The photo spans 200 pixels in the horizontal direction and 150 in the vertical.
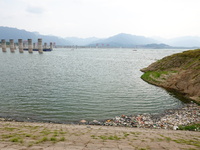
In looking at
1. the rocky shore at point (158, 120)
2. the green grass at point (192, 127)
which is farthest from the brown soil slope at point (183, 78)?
the green grass at point (192, 127)

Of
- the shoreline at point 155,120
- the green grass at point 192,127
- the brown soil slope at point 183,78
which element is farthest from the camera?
the brown soil slope at point 183,78

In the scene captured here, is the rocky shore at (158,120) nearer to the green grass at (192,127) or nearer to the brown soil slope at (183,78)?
the green grass at (192,127)

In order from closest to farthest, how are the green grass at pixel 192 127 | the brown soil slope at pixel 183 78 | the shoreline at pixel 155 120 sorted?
A: the green grass at pixel 192 127 → the shoreline at pixel 155 120 → the brown soil slope at pixel 183 78

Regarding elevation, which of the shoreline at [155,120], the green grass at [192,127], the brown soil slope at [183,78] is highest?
the brown soil slope at [183,78]

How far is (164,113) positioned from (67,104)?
1706 centimetres

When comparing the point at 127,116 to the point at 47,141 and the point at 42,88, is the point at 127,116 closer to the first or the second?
the point at 47,141

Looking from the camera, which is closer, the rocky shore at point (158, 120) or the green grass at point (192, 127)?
the green grass at point (192, 127)

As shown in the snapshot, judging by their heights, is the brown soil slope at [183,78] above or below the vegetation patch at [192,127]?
above

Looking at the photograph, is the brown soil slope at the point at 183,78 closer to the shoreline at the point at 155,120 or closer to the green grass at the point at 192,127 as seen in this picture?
the shoreline at the point at 155,120

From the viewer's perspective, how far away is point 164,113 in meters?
25.0

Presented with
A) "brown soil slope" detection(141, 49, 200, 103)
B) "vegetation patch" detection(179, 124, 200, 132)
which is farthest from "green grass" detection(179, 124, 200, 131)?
"brown soil slope" detection(141, 49, 200, 103)

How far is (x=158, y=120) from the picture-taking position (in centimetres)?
2206

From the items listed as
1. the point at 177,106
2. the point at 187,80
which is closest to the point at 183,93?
the point at 187,80

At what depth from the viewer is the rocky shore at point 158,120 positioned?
20.5 metres
